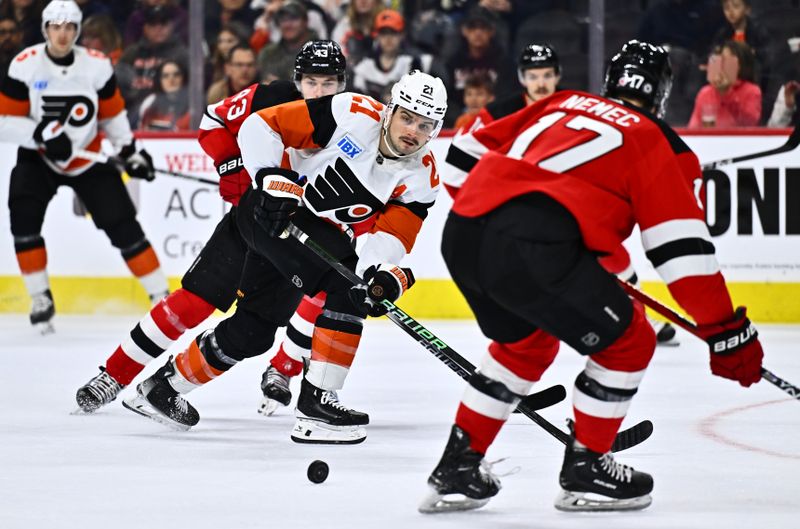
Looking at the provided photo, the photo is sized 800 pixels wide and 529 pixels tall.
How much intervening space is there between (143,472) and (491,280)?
1.04 metres

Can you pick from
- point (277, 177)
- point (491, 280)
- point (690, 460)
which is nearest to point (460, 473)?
point (491, 280)

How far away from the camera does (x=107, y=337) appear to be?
609 cm

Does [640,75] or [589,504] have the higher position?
[640,75]

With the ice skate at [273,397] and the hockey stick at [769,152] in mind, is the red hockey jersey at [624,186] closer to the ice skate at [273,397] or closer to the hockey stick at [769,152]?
the ice skate at [273,397]

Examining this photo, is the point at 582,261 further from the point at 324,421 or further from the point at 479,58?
the point at 479,58

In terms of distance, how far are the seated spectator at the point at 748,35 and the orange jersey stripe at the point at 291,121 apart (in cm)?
347

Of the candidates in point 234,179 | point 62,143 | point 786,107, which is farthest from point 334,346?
point 786,107

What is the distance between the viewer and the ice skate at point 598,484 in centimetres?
277

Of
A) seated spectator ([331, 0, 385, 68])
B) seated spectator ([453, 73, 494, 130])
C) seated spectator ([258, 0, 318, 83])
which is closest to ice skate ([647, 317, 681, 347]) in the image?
seated spectator ([453, 73, 494, 130])

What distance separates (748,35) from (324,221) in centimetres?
345

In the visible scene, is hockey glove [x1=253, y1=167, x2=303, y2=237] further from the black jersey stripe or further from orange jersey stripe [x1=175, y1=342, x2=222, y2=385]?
the black jersey stripe

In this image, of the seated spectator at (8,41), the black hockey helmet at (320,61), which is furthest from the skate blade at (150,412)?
the seated spectator at (8,41)

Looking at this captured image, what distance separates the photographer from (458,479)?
2754 mm

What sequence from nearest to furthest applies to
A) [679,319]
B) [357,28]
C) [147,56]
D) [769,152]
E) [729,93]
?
[679,319] → [769,152] → [729,93] → [357,28] → [147,56]
